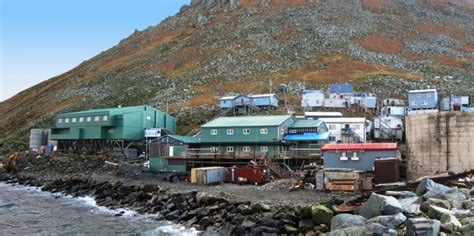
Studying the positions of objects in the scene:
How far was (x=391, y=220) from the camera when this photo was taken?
2003cm

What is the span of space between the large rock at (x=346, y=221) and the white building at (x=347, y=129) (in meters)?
45.3

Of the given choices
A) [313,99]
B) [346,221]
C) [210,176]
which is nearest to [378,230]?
[346,221]

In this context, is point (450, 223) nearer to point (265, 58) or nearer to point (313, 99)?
point (313, 99)

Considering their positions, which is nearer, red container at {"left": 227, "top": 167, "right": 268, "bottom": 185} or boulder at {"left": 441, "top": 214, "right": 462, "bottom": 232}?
boulder at {"left": 441, "top": 214, "right": 462, "bottom": 232}

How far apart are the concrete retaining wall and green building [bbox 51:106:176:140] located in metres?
48.9

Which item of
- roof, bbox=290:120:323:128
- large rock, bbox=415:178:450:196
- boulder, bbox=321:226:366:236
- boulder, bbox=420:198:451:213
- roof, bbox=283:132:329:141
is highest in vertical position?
roof, bbox=290:120:323:128

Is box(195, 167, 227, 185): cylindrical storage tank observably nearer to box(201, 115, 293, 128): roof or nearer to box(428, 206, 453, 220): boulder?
box(201, 115, 293, 128): roof

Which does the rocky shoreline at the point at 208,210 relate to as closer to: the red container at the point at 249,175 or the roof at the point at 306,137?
the red container at the point at 249,175

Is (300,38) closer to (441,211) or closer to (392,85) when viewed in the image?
(392,85)

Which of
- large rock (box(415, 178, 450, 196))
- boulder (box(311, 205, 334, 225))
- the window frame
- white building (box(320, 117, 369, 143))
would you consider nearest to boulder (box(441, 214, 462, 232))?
boulder (box(311, 205, 334, 225))

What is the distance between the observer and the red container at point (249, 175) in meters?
47.9

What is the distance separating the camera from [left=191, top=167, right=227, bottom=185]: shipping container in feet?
161

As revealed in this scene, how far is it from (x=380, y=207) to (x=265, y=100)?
65.6m

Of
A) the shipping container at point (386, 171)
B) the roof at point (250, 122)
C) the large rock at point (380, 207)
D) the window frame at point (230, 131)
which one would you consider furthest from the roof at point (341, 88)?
the large rock at point (380, 207)
